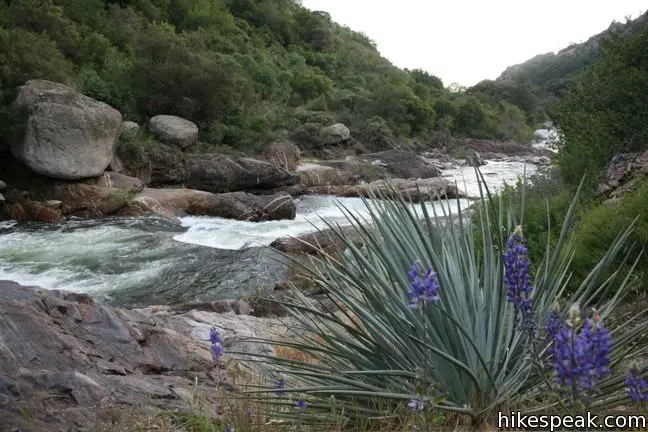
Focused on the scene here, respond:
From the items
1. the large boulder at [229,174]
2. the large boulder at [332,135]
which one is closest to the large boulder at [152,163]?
the large boulder at [229,174]

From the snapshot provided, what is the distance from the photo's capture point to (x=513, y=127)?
46.7m

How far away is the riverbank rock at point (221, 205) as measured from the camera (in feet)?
42.7

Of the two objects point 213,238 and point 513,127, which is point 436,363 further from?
point 513,127

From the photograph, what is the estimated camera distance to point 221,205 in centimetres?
1327

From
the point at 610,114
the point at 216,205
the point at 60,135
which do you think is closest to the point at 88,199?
the point at 60,135

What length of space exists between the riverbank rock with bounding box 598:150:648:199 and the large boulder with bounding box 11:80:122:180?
1156 centimetres

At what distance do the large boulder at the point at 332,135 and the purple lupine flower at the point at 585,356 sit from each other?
2529 cm

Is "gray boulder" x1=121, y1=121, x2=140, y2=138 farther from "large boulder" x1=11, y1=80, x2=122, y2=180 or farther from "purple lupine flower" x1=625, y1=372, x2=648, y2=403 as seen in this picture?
"purple lupine flower" x1=625, y1=372, x2=648, y2=403

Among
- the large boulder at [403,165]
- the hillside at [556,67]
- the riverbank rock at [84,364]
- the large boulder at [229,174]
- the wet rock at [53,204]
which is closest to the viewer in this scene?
the riverbank rock at [84,364]

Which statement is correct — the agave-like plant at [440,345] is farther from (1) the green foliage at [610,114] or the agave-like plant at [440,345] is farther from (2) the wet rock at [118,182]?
(2) the wet rock at [118,182]

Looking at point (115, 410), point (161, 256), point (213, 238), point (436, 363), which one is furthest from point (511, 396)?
point (213, 238)

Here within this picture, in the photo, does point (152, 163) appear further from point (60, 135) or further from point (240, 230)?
point (240, 230)

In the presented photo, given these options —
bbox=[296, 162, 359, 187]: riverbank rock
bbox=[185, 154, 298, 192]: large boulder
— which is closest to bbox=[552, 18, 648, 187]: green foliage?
bbox=[185, 154, 298, 192]: large boulder

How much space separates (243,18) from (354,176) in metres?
29.8
